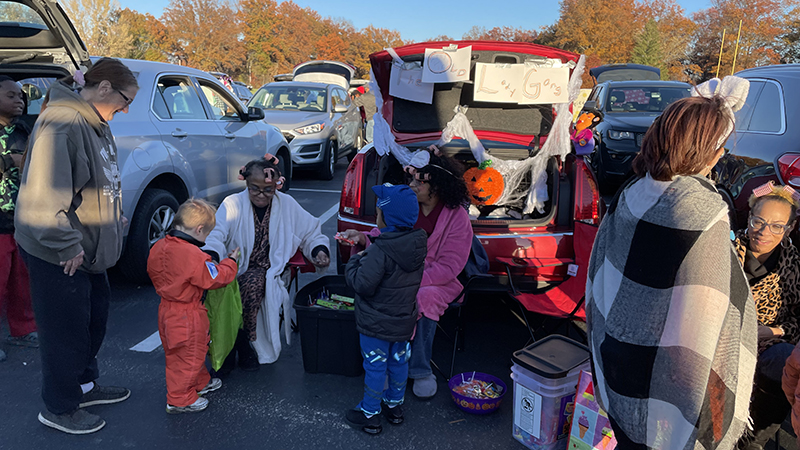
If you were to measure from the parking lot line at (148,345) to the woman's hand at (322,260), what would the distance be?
4.06ft

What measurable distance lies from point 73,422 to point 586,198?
3.35 meters

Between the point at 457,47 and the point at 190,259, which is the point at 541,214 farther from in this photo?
the point at 190,259

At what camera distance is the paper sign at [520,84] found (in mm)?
3803

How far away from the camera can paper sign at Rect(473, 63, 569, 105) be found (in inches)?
150

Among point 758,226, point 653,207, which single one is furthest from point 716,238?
point 758,226

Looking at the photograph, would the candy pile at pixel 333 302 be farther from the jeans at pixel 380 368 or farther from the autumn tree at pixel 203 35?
the autumn tree at pixel 203 35

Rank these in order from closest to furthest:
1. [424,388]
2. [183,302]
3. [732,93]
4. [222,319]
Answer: [732,93]
[183,302]
[222,319]
[424,388]

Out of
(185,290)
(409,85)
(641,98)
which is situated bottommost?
(185,290)

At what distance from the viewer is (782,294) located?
99.0 inches

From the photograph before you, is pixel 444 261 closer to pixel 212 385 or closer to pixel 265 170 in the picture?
pixel 265 170

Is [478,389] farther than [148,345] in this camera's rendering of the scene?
No

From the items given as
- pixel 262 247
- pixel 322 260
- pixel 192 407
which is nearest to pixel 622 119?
pixel 322 260

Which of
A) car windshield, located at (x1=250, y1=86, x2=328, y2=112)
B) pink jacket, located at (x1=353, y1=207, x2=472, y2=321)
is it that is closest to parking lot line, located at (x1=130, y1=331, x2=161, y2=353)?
pink jacket, located at (x1=353, y1=207, x2=472, y2=321)

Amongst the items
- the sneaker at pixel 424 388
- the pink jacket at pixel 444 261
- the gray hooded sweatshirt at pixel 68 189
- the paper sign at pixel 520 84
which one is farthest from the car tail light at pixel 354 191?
the gray hooded sweatshirt at pixel 68 189
